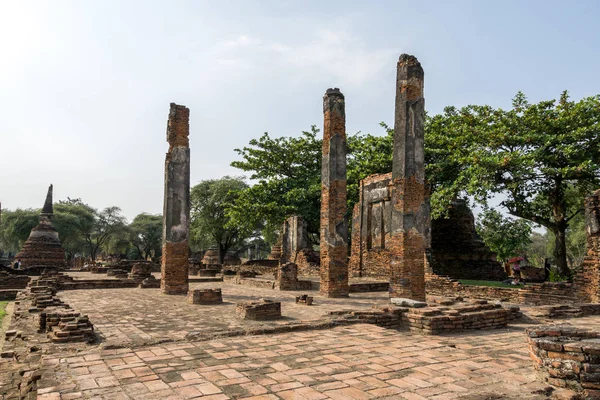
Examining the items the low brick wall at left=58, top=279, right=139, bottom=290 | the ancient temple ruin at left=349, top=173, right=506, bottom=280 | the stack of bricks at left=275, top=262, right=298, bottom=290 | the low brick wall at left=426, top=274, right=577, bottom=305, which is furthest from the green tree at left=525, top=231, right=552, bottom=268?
the low brick wall at left=58, top=279, right=139, bottom=290

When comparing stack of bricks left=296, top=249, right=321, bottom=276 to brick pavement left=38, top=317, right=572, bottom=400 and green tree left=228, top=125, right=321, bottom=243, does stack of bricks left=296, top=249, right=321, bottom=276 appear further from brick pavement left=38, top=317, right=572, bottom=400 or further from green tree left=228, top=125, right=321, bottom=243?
brick pavement left=38, top=317, right=572, bottom=400

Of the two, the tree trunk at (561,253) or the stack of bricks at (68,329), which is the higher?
the tree trunk at (561,253)

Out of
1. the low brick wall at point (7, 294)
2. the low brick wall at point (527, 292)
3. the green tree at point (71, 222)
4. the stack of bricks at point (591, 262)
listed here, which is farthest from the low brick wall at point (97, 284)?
the green tree at point (71, 222)

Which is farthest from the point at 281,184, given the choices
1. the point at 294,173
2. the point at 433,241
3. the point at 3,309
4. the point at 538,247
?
the point at 538,247

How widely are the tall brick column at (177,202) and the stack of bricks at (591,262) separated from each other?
1013 cm

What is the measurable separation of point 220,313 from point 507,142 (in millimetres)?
10705

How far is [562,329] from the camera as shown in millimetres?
4453

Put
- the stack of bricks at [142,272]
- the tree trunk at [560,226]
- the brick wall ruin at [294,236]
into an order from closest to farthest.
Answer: the tree trunk at [560,226], the stack of bricks at [142,272], the brick wall ruin at [294,236]

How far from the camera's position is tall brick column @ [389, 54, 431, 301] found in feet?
31.2

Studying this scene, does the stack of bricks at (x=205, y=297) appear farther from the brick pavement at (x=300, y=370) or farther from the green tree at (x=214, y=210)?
the green tree at (x=214, y=210)

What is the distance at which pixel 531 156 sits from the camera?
42.2ft

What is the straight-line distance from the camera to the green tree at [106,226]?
45469 mm

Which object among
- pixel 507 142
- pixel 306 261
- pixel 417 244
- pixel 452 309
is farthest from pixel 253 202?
pixel 452 309

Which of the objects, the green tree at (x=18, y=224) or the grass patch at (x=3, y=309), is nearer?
the grass patch at (x=3, y=309)
